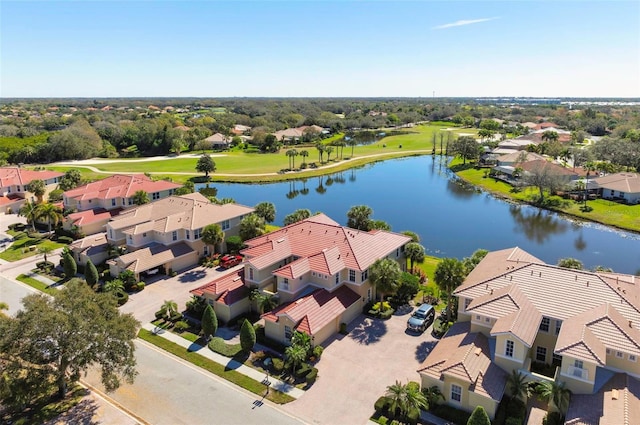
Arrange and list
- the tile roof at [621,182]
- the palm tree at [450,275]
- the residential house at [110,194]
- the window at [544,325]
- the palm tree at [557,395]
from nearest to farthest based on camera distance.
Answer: the palm tree at [557,395] → the window at [544,325] → the palm tree at [450,275] → the residential house at [110,194] → the tile roof at [621,182]

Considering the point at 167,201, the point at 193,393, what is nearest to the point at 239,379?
the point at 193,393

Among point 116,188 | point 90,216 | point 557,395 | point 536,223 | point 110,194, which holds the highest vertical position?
point 116,188

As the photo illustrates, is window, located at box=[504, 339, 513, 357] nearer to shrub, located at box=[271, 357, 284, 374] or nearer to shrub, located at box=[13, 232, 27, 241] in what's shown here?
shrub, located at box=[271, 357, 284, 374]

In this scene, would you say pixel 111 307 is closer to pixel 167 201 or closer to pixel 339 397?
pixel 339 397

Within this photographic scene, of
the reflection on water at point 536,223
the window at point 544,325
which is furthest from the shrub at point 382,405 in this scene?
the reflection on water at point 536,223

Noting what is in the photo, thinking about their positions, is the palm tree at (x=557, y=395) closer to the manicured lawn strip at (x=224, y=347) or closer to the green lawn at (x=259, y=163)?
the manicured lawn strip at (x=224, y=347)

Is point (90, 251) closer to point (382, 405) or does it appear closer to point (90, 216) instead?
point (90, 216)

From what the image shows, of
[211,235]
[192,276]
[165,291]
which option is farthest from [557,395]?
[211,235]
